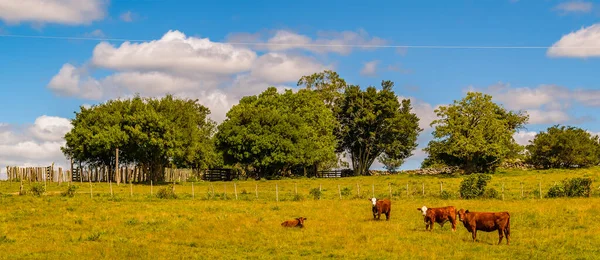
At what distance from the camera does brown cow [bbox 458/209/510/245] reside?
2168 centimetres

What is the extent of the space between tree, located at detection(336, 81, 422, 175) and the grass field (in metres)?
56.8

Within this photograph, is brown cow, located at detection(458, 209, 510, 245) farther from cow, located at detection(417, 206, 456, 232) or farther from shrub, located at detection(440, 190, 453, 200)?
shrub, located at detection(440, 190, 453, 200)

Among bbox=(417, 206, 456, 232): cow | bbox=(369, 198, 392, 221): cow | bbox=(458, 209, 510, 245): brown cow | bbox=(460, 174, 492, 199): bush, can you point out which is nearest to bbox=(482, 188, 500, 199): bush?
bbox=(460, 174, 492, 199): bush

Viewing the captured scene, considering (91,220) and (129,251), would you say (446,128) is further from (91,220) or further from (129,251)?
(129,251)

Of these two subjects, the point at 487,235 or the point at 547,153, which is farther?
the point at 547,153

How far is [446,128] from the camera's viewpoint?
8119 cm

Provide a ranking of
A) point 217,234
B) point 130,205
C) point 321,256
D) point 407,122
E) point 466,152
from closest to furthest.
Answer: point 321,256, point 217,234, point 130,205, point 466,152, point 407,122

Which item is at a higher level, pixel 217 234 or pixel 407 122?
pixel 407 122

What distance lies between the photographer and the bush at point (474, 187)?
142 feet

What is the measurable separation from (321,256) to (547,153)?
75.3 metres

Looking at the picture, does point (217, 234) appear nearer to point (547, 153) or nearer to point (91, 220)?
point (91, 220)

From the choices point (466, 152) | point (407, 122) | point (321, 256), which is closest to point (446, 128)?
point (466, 152)

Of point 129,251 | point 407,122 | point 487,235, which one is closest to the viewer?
point 129,251

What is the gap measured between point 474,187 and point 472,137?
37394 millimetres
